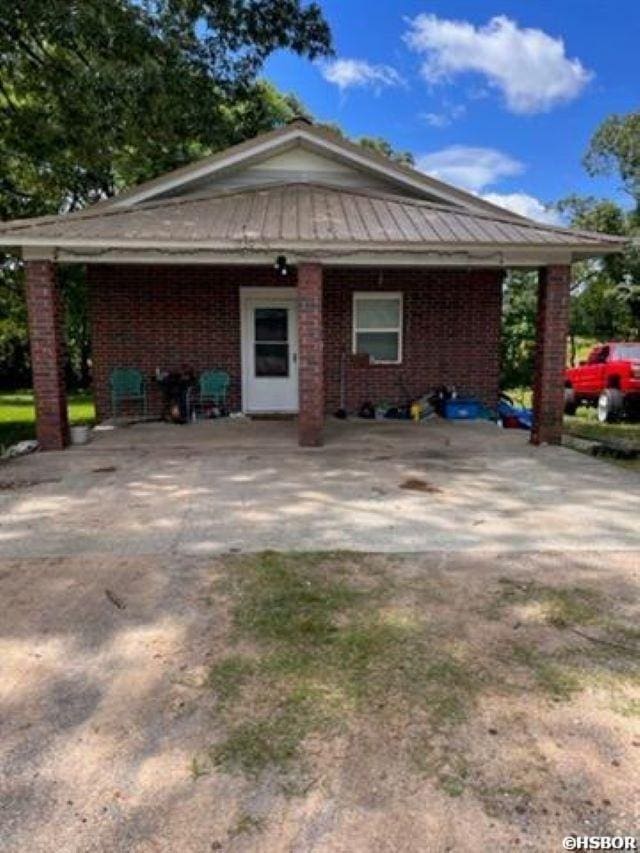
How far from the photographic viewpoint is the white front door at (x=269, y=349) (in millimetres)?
11820

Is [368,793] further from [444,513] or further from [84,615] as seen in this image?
[444,513]

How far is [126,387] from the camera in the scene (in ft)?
38.2

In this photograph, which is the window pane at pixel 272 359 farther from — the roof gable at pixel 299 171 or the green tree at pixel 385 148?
the green tree at pixel 385 148

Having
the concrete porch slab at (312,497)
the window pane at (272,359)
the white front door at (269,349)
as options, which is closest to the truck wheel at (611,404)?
the concrete porch slab at (312,497)

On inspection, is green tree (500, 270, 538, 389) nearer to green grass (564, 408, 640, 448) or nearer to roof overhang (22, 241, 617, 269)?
green grass (564, 408, 640, 448)

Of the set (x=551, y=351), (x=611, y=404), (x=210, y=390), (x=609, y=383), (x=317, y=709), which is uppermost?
(x=551, y=351)

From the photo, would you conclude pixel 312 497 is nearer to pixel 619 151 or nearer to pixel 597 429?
pixel 597 429

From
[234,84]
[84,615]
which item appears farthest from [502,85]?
[84,615]

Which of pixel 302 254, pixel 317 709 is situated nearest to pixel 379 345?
pixel 302 254

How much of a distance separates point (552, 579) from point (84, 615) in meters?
2.83

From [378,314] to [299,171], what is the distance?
9.46 ft

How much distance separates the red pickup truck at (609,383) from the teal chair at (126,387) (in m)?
8.71

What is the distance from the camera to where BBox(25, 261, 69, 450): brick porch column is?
8.48 meters

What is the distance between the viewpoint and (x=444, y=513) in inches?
220
